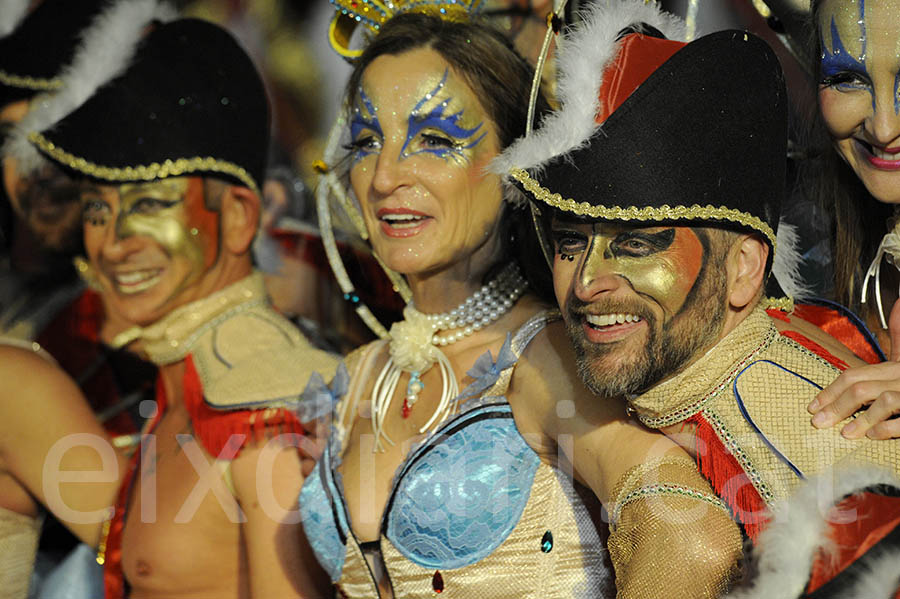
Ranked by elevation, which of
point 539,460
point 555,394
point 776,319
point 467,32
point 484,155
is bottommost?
point 539,460

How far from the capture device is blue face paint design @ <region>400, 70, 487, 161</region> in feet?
8.09

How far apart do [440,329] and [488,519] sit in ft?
1.67

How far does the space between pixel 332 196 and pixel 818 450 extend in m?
1.79

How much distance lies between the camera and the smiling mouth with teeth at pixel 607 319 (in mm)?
1938

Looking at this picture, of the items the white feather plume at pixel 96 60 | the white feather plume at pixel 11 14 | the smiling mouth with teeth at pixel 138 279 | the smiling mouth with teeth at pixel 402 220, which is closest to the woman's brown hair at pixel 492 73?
the smiling mouth with teeth at pixel 402 220

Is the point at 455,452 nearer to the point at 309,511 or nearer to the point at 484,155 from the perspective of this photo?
the point at 309,511

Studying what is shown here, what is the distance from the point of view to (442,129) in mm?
2463

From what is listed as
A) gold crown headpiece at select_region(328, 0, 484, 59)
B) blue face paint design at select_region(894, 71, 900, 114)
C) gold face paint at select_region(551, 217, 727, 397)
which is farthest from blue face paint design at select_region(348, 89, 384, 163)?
blue face paint design at select_region(894, 71, 900, 114)

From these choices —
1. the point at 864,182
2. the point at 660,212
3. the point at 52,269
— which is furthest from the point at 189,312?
the point at 864,182

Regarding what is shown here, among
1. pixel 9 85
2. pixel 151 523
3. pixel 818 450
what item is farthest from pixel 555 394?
pixel 9 85

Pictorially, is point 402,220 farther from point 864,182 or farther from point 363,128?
point 864,182

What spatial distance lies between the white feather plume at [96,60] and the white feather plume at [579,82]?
1.63 meters

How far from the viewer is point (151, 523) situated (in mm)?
2949

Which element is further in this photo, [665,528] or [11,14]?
[11,14]
